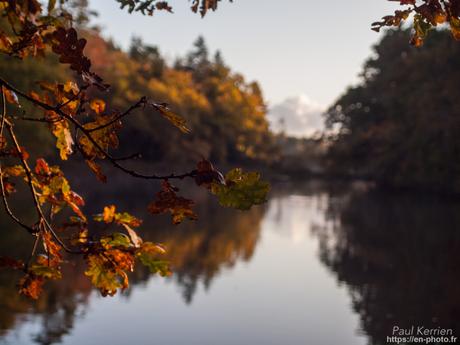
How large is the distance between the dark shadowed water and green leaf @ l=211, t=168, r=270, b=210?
256 inches

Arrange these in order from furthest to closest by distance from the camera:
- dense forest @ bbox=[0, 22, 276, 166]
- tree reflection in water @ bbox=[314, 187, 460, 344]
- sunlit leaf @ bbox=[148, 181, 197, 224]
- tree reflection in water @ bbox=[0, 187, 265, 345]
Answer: dense forest @ bbox=[0, 22, 276, 166] < tree reflection in water @ bbox=[314, 187, 460, 344] < tree reflection in water @ bbox=[0, 187, 265, 345] < sunlit leaf @ bbox=[148, 181, 197, 224]

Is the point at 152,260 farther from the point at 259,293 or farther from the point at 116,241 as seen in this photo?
the point at 259,293

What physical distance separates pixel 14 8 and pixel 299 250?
1482cm

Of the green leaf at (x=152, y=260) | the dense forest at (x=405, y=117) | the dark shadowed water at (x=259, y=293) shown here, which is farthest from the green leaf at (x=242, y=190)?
the dense forest at (x=405, y=117)

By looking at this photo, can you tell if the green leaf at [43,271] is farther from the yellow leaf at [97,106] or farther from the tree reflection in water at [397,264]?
the tree reflection in water at [397,264]

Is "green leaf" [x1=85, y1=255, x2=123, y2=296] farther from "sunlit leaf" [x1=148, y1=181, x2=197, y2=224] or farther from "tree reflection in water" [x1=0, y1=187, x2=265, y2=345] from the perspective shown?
"tree reflection in water" [x1=0, y1=187, x2=265, y2=345]

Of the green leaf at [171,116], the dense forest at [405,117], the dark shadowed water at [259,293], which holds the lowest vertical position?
the dark shadowed water at [259,293]

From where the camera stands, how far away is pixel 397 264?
1330cm

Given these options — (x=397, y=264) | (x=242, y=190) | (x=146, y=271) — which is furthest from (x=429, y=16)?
(x=397, y=264)

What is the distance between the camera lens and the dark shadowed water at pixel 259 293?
8062 mm

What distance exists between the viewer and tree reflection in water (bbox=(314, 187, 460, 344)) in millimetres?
9242

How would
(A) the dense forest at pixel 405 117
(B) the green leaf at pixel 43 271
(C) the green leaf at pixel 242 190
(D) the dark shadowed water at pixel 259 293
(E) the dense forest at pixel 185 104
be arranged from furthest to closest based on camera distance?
(E) the dense forest at pixel 185 104 < (A) the dense forest at pixel 405 117 < (D) the dark shadowed water at pixel 259 293 < (B) the green leaf at pixel 43 271 < (C) the green leaf at pixel 242 190

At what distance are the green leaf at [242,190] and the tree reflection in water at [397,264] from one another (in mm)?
7454

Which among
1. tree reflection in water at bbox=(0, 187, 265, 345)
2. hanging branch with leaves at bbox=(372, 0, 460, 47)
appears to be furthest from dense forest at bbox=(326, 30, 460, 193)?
hanging branch with leaves at bbox=(372, 0, 460, 47)
